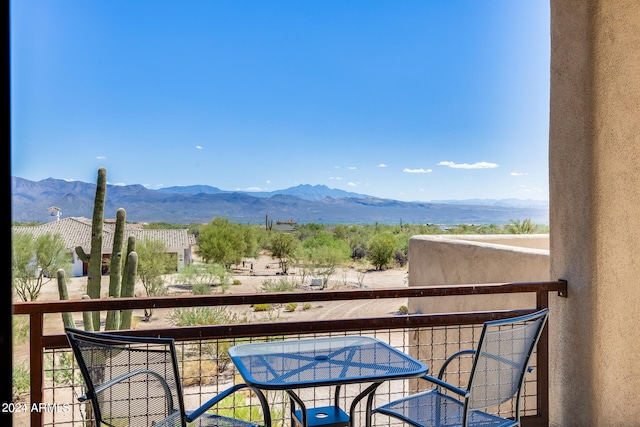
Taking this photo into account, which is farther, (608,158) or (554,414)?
(554,414)

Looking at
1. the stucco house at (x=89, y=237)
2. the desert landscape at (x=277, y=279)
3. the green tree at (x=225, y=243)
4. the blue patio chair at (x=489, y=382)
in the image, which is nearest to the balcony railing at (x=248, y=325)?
the blue patio chair at (x=489, y=382)

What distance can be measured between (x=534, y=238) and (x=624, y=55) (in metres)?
3.61

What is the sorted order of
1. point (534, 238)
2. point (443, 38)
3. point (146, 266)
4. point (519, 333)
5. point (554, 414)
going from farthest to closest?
point (443, 38) → point (146, 266) → point (534, 238) → point (554, 414) → point (519, 333)

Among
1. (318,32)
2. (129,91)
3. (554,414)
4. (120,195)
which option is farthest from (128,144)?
(554,414)

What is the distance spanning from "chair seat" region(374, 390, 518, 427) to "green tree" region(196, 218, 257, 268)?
23.5 m

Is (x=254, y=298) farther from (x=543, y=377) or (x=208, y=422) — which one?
(x=543, y=377)

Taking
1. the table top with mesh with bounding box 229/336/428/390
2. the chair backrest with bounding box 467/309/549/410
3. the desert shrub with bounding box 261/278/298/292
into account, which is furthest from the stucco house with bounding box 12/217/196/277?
the chair backrest with bounding box 467/309/549/410

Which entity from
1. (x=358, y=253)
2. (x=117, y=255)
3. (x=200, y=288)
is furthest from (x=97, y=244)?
(x=358, y=253)

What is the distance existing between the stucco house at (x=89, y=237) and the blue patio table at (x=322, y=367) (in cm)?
1356

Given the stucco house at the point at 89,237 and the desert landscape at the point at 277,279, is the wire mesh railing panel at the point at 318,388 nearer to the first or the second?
the stucco house at the point at 89,237

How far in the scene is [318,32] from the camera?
38719mm

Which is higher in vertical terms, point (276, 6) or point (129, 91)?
point (276, 6)

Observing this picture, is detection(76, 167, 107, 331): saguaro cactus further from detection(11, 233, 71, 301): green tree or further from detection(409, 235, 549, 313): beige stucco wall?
detection(11, 233, 71, 301): green tree

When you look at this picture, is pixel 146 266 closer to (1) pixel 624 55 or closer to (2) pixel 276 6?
(1) pixel 624 55
